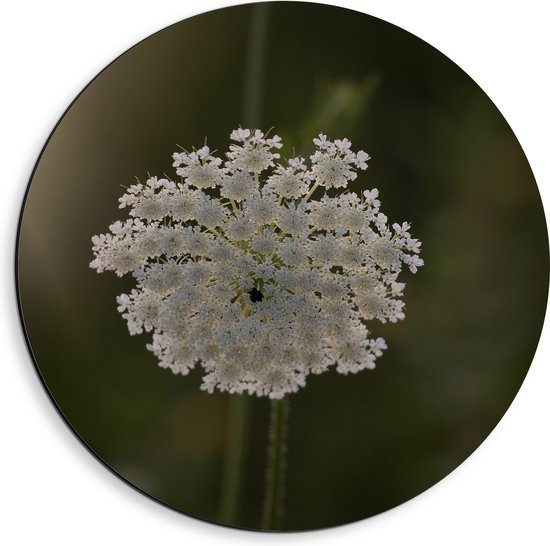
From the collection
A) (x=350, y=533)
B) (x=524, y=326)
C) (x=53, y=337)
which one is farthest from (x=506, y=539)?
(x=53, y=337)

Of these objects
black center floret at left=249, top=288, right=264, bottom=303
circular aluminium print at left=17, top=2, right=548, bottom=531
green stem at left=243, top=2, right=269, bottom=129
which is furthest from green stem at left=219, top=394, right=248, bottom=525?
green stem at left=243, top=2, right=269, bottom=129

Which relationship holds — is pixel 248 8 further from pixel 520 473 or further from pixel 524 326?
pixel 520 473

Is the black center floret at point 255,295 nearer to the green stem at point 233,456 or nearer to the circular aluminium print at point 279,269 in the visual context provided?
the circular aluminium print at point 279,269

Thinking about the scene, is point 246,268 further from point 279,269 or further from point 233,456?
point 233,456

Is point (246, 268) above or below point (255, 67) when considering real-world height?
below

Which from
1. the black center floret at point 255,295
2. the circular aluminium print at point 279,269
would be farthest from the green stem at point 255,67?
the black center floret at point 255,295

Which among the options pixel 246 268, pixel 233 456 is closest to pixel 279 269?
pixel 246 268

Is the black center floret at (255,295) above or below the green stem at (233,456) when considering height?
above

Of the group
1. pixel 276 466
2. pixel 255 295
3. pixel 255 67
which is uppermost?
pixel 255 67
